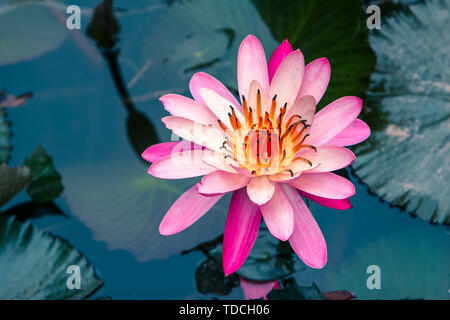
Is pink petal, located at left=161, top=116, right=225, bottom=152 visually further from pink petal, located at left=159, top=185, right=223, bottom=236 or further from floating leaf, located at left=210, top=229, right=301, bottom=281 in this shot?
floating leaf, located at left=210, top=229, right=301, bottom=281

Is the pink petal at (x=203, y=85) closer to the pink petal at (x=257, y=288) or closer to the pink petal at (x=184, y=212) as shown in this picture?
the pink petal at (x=184, y=212)

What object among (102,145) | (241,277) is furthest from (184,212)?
(102,145)

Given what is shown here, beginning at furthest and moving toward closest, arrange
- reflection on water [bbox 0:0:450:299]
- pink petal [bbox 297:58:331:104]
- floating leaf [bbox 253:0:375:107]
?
floating leaf [bbox 253:0:375:107] < reflection on water [bbox 0:0:450:299] < pink petal [bbox 297:58:331:104]

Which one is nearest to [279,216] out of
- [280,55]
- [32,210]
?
[280,55]

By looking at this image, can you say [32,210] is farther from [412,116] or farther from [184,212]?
[412,116]

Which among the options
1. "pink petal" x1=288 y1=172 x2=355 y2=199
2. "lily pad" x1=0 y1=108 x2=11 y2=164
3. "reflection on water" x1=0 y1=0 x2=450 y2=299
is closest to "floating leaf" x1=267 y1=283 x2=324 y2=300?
"reflection on water" x1=0 y1=0 x2=450 y2=299

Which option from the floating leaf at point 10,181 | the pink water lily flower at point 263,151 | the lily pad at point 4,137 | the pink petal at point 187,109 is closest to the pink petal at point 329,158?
the pink water lily flower at point 263,151
